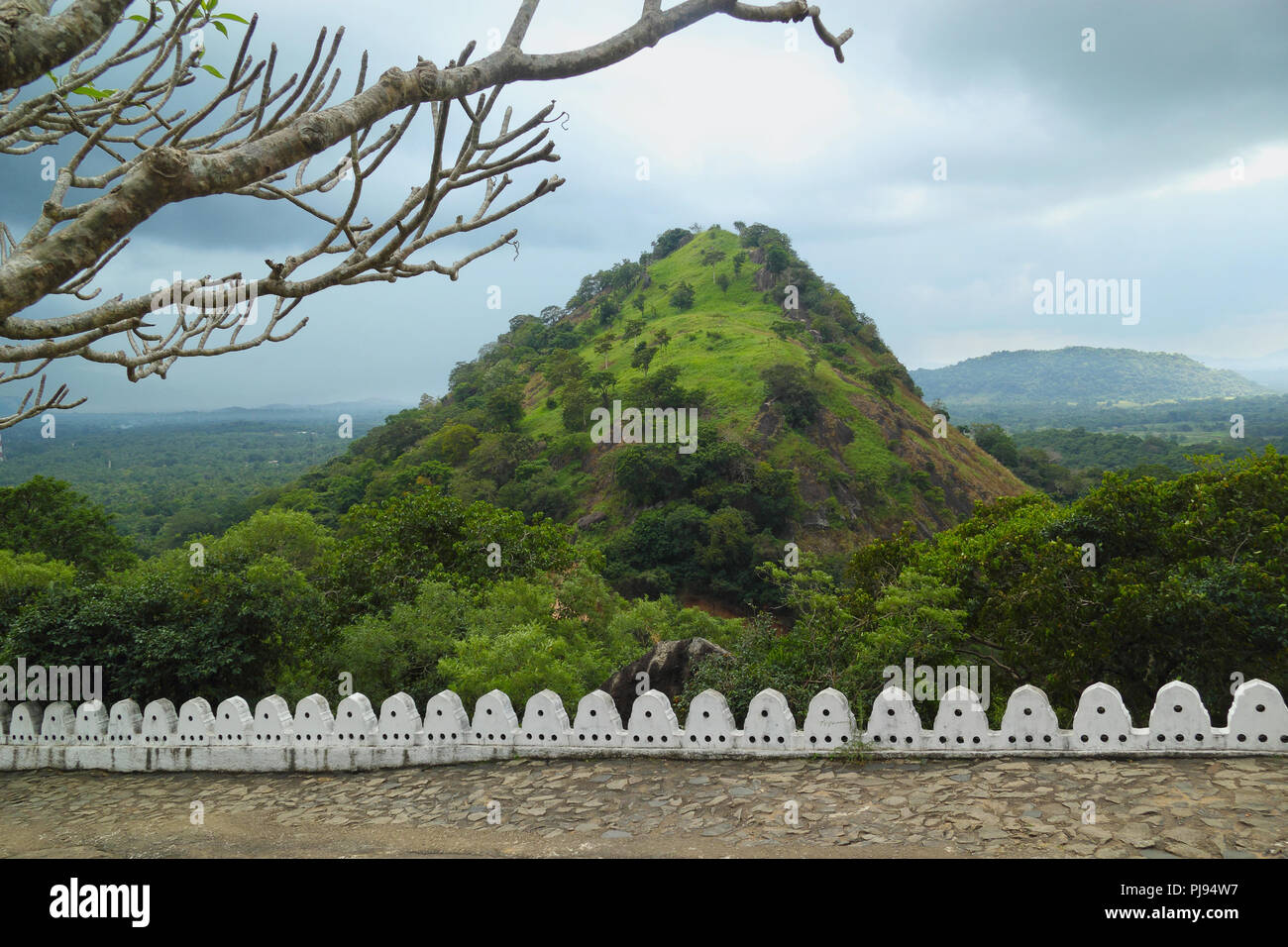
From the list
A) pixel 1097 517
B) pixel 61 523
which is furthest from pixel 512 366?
pixel 1097 517

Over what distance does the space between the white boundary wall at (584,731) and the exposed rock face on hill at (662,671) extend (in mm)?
1553

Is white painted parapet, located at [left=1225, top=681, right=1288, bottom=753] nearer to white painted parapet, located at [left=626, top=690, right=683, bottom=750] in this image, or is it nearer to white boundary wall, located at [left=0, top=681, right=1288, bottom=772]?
white boundary wall, located at [left=0, top=681, right=1288, bottom=772]

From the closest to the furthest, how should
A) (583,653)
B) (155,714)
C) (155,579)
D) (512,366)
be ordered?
(155,714)
(155,579)
(583,653)
(512,366)

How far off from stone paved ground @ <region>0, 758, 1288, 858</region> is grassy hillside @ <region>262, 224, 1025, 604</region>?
116ft

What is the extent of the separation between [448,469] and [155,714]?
5220 cm

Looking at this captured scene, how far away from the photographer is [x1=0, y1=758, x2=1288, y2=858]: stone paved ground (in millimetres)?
5945

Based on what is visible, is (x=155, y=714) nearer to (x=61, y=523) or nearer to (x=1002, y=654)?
(x=1002, y=654)

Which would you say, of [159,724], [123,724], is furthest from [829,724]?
[123,724]

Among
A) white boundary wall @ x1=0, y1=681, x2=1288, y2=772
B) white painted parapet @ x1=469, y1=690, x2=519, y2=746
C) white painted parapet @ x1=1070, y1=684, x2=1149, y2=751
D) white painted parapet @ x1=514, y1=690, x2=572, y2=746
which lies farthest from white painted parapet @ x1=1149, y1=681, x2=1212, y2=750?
white painted parapet @ x1=469, y1=690, x2=519, y2=746

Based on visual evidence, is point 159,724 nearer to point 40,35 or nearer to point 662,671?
point 662,671

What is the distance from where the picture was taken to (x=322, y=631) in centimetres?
1263

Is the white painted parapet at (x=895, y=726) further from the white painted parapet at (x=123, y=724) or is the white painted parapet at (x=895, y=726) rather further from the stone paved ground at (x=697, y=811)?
the white painted parapet at (x=123, y=724)

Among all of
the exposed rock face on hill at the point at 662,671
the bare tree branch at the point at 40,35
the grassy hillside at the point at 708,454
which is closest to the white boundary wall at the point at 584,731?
the exposed rock face on hill at the point at 662,671

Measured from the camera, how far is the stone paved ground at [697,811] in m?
5.95
